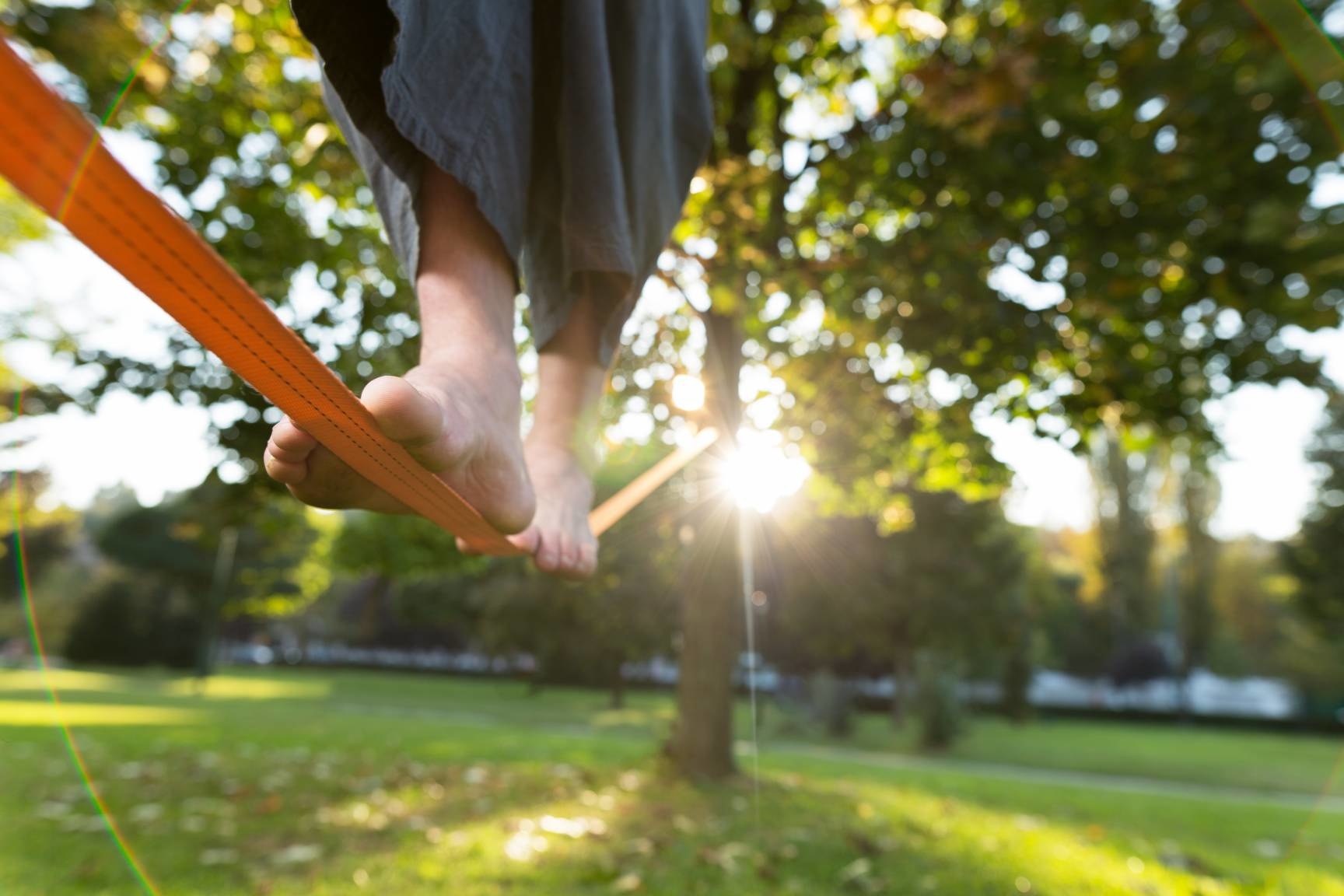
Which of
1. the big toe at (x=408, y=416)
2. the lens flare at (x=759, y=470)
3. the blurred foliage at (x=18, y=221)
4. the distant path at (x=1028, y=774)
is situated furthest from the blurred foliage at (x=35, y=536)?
the big toe at (x=408, y=416)

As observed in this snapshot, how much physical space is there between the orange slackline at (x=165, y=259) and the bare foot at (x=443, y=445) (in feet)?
0.12

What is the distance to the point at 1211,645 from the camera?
110 feet

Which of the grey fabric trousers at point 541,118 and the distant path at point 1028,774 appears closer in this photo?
the grey fabric trousers at point 541,118

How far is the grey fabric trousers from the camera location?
101cm

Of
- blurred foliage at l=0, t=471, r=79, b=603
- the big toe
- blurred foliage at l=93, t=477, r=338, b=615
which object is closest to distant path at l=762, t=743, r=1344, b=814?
the big toe

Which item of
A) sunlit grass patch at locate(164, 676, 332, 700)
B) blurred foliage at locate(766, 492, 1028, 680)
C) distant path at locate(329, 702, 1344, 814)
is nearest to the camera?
distant path at locate(329, 702, 1344, 814)

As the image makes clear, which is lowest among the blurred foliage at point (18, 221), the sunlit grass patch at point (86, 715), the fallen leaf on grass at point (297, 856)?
the sunlit grass patch at point (86, 715)

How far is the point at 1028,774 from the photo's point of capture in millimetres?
10727

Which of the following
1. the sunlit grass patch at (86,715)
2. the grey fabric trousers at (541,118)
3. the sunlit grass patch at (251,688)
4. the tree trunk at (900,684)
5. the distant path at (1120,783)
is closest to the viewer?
the grey fabric trousers at (541,118)

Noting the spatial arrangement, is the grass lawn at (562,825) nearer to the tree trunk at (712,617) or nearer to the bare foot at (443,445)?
the tree trunk at (712,617)

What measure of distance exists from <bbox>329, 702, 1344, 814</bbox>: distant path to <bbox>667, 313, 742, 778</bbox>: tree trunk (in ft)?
11.8

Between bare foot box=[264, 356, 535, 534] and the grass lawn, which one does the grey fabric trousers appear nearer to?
bare foot box=[264, 356, 535, 534]

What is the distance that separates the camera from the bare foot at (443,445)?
884mm

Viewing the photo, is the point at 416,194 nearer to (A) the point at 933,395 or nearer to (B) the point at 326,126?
(B) the point at 326,126
